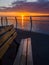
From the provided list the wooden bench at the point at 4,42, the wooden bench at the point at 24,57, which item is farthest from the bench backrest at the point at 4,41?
the wooden bench at the point at 24,57

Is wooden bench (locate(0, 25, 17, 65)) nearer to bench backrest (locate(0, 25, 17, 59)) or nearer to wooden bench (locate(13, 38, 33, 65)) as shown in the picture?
bench backrest (locate(0, 25, 17, 59))

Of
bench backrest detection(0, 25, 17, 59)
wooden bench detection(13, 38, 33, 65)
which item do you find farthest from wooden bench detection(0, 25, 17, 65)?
wooden bench detection(13, 38, 33, 65)

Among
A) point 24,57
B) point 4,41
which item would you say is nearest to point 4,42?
point 4,41

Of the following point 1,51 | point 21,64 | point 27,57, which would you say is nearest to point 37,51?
point 27,57

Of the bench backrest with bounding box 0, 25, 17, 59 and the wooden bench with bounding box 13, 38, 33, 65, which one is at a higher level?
the bench backrest with bounding box 0, 25, 17, 59

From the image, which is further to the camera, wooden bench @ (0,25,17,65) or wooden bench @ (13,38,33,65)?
wooden bench @ (13,38,33,65)

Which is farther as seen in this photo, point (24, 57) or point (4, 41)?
point (24, 57)

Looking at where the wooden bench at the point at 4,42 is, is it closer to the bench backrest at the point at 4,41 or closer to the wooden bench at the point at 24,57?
the bench backrest at the point at 4,41

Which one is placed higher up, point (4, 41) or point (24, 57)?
point (4, 41)

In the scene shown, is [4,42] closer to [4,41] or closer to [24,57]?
[4,41]

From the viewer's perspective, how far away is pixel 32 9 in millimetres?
52375

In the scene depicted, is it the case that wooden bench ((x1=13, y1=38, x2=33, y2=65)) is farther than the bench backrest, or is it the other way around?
wooden bench ((x1=13, y1=38, x2=33, y2=65))

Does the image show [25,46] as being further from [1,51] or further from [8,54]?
[1,51]

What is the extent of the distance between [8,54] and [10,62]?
0.77m
